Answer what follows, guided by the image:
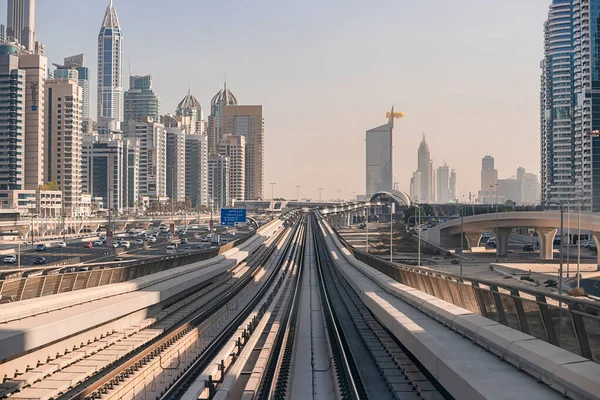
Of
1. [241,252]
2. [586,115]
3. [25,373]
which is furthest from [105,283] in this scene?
[586,115]

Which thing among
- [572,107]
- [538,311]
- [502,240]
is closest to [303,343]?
[538,311]

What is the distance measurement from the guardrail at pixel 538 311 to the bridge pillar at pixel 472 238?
291 feet

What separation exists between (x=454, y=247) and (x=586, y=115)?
68.4 meters

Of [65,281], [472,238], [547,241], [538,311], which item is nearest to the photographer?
[538,311]

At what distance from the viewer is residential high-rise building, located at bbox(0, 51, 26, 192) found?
149m

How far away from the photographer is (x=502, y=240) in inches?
3541

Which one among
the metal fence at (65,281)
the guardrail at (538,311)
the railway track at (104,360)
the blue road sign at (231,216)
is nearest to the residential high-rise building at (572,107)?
the blue road sign at (231,216)

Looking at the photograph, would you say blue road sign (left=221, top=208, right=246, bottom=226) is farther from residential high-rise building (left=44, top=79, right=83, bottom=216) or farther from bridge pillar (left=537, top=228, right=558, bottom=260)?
residential high-rise building (left=44, top=79, right=83, bottom=216)

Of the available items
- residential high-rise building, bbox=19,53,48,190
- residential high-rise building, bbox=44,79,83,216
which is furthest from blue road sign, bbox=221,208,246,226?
residential high-rise building, bbox=44,79,83,216

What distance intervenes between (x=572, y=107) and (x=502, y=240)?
350ft

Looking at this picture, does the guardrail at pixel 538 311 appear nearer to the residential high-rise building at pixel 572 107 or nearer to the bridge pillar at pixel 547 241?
the bridge pillar at pixel 547 241

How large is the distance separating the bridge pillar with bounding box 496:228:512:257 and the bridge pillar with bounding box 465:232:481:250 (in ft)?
44.3

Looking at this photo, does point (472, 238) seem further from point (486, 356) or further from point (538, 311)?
point (538, 311)

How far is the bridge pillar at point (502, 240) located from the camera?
89.1 meters
